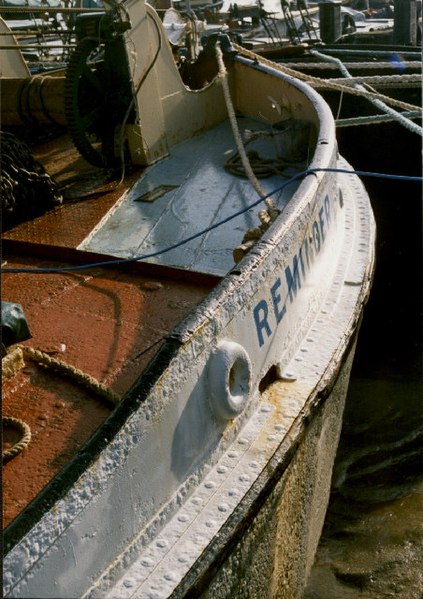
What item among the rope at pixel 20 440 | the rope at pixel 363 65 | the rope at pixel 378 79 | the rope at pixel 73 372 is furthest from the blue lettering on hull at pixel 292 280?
the rope at pixel 363 65

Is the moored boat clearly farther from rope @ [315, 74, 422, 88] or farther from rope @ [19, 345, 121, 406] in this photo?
rope @ [315, 74, 422, 88]

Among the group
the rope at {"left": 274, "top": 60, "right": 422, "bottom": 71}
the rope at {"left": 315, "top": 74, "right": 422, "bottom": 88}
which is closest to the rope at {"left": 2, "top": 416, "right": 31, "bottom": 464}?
the rope at {"left": 315, "top": 74, "right": 422, "bottom": 88}

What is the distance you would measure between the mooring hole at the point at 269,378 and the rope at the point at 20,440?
1.00 meters

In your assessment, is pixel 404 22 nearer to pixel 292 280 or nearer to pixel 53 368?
pixel 292 280

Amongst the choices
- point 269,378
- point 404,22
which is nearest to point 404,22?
point 404,22

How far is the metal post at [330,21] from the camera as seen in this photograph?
48.8 ft

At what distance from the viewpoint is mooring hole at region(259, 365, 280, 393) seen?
296 centimetres

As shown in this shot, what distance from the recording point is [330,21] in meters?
14.9

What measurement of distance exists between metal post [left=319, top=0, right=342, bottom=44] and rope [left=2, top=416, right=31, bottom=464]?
14.2m

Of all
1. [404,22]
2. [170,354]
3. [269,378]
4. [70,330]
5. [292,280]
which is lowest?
[404,22]

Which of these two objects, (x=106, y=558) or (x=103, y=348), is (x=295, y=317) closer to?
(x=103, y=348)

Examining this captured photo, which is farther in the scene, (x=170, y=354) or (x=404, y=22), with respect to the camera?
(x=404, y=22)

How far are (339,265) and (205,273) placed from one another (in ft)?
2.79

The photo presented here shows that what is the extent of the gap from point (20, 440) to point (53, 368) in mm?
438
